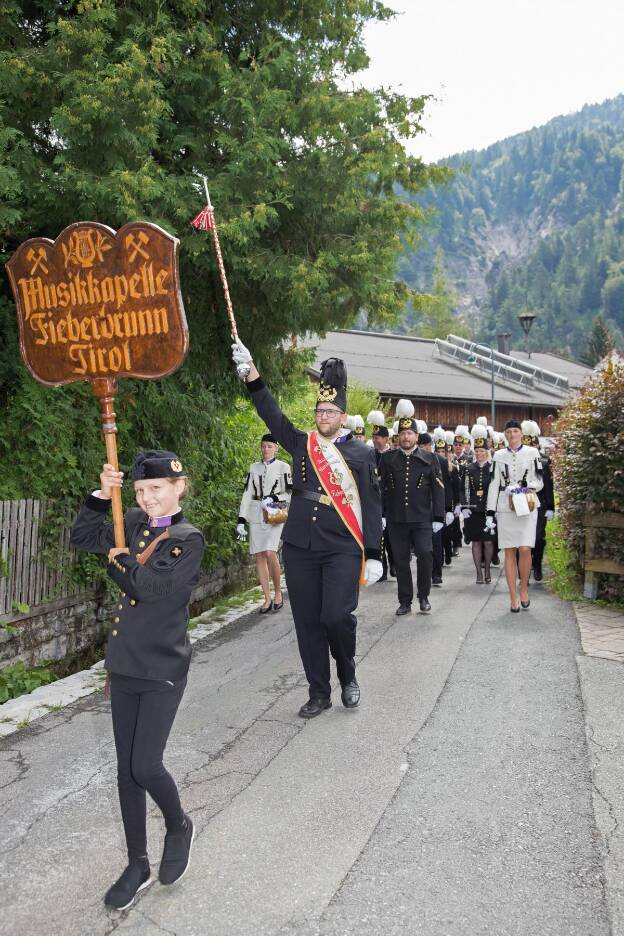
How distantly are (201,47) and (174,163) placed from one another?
1077 mm

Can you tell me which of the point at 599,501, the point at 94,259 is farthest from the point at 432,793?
the point at 599,501

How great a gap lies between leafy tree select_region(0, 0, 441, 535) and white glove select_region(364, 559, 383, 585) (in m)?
2.85

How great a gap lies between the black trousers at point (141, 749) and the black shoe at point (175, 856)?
0.15ft

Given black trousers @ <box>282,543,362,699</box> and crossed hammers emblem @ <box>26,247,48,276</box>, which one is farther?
black trousers @ <box>282,543,362,699</box>

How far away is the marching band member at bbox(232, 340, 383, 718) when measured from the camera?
5980 mm

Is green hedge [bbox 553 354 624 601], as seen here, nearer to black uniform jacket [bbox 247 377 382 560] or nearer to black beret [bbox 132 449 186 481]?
black uniform jacket [bbox 247 377 382 560]

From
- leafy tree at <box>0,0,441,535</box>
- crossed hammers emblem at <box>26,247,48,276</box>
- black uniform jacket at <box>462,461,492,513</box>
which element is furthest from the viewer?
black uniform jacket at <box>462,461,492,513</box>

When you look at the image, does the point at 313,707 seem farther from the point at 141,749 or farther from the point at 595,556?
the point at 595,556

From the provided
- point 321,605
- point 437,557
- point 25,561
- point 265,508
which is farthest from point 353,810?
point 437,557

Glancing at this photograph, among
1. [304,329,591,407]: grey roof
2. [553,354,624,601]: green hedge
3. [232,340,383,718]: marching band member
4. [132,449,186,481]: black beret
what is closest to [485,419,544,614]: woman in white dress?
[553,354,624,601]: green hedge

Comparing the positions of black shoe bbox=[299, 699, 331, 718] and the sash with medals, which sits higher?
the sash with medals

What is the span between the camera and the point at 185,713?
6.02 meters

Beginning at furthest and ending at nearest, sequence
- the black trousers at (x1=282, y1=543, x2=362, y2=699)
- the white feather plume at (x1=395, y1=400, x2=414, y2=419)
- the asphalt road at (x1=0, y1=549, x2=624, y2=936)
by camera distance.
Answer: the white feather plume at (x1=395, y1=400, x2=414, y2=419) < the black trousers at (x1=282, y1=543, x2=362, y2=699) < the asphalt road at (x1=0, y1=549, x2=624, y2=936)

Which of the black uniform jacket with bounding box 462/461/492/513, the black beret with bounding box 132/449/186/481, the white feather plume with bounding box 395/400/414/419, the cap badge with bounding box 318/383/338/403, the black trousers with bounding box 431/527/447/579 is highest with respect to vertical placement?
the white feather plume with bounding box 395/400/414/419
